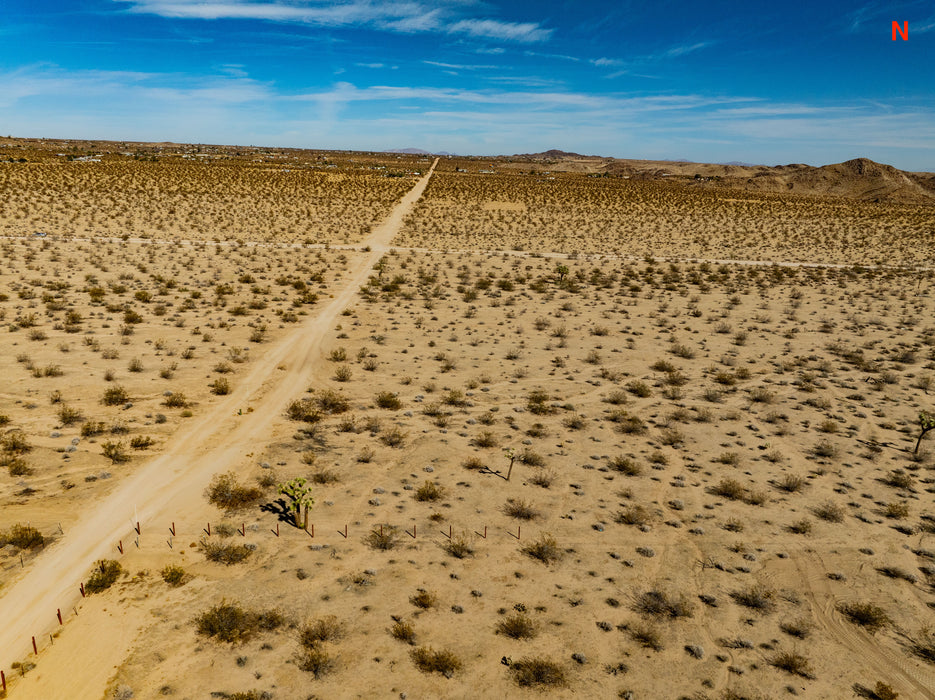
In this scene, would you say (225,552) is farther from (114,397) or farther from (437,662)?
(114,397)

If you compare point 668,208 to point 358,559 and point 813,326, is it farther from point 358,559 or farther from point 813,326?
point 358,559

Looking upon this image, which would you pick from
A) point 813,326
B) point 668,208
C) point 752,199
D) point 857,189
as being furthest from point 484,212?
point 857,189

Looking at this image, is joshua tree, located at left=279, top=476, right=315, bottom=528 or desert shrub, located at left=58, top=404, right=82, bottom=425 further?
desert shrub, located at left=58, top=404, right=82, bottom=425

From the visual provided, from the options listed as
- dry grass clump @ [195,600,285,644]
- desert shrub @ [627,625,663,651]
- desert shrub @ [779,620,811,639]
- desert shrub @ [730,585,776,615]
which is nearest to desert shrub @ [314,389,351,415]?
dry grass clump @ [195,600,285,644]

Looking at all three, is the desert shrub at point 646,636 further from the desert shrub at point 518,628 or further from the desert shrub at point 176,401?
the desert shrub at point 176,401

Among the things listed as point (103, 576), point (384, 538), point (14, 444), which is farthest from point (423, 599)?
point (14, 444)

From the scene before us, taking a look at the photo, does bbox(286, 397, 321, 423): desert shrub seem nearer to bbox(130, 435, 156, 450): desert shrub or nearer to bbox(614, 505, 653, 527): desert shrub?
bbox(130, 435, 156, 450): desert shrub
